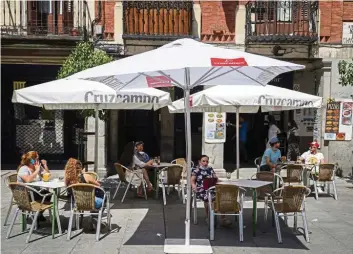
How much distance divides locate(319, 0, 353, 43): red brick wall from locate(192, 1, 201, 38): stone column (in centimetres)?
386

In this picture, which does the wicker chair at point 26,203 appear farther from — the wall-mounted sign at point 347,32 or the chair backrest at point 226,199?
the wall-mounted sign at point 347,32

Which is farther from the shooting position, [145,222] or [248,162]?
[248,162]

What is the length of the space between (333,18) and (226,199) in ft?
32.5

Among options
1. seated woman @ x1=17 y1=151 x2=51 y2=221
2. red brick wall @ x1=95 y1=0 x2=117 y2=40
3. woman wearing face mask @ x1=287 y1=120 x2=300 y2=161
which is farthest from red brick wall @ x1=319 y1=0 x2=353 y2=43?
seated woman @ x1=17 y1=151 x2=51 y2=221

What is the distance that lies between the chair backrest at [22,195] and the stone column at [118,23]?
8.12 metres

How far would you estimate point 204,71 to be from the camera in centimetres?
724

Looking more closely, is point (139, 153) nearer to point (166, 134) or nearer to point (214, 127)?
point (214, 127)

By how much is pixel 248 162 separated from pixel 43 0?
29.6 ft

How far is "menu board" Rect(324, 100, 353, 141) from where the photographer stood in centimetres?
1398

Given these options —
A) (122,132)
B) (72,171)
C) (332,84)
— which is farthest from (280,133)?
(72,171)

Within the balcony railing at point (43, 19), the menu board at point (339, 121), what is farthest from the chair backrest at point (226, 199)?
the balcony railing at point (43, 19)

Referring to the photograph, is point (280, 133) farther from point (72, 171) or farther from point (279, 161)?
point (72, 171)

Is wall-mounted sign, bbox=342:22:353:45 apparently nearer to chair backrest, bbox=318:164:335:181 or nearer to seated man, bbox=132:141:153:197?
chair backrest, bbox=318:164:335:181

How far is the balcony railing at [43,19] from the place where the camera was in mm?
14188
